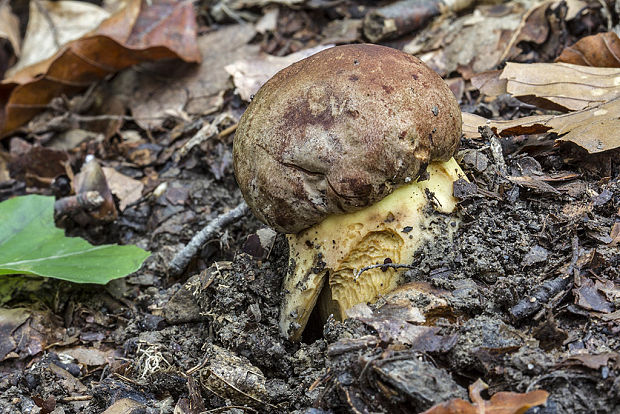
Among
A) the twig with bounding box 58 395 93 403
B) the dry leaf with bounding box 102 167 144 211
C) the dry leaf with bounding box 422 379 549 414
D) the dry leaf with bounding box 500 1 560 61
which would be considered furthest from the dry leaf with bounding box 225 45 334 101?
the dry leaf with bounding box 422 379 549 414

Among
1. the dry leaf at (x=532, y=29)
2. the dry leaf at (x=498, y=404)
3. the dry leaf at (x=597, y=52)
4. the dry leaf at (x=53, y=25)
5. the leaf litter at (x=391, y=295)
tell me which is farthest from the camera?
the dry leaf at (x=53, y=25)

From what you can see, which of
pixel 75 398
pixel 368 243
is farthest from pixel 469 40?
pixel 75 398

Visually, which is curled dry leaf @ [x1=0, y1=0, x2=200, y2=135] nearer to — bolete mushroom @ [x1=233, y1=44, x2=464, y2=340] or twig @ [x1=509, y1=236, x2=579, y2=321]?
bolete mushroom @ [x1=233, y1=44, x2=464, y2=340]

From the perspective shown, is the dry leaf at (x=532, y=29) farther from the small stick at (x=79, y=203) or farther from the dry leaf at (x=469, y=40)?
the small stick at (x=79, y=203)

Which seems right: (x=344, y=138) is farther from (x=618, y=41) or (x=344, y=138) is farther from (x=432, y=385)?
(x=618, y=41)

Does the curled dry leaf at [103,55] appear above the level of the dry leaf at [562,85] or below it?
below

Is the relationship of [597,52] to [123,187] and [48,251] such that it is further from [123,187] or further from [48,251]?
[48,251]

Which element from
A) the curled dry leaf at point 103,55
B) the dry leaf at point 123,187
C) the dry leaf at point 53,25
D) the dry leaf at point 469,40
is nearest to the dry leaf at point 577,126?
the dry leaf at point 469,40
